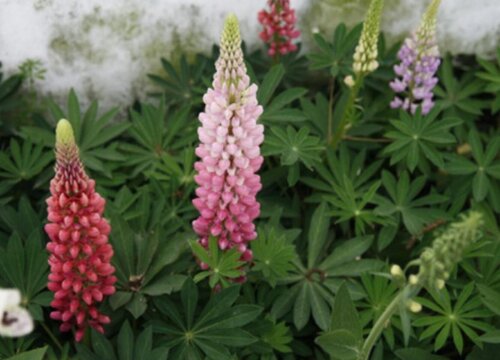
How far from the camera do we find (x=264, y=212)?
309 cm

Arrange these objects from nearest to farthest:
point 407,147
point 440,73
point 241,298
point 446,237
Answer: point 446,237 < point 241,298 < point 407,147 < point 440,73

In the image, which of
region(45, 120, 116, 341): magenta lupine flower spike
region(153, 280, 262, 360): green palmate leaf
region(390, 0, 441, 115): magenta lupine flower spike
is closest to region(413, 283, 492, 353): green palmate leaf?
region(153, 280, 262, 360): green palmate leaf

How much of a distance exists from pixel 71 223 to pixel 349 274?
3.72ft

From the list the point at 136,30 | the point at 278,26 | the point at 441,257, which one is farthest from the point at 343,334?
the point at 136,30

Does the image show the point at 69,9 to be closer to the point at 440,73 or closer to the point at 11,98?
the point at 11,98

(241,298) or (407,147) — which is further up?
(407,147)

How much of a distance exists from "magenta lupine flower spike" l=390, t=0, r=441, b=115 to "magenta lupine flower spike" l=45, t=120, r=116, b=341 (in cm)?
155

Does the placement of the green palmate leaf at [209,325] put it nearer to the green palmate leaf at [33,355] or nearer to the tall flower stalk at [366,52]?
the green palmate leaf at [33,355]

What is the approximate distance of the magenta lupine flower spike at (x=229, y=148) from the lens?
221 cm

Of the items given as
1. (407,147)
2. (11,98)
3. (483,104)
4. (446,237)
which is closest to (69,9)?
(11,98)

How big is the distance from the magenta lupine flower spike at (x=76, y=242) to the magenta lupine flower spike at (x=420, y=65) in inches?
60.8

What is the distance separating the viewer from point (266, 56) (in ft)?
11.9

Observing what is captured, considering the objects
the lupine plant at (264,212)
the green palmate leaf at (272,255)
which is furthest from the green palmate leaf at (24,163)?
the green palmate leaf at (272,255)

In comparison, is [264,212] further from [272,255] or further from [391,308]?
[391,308]
